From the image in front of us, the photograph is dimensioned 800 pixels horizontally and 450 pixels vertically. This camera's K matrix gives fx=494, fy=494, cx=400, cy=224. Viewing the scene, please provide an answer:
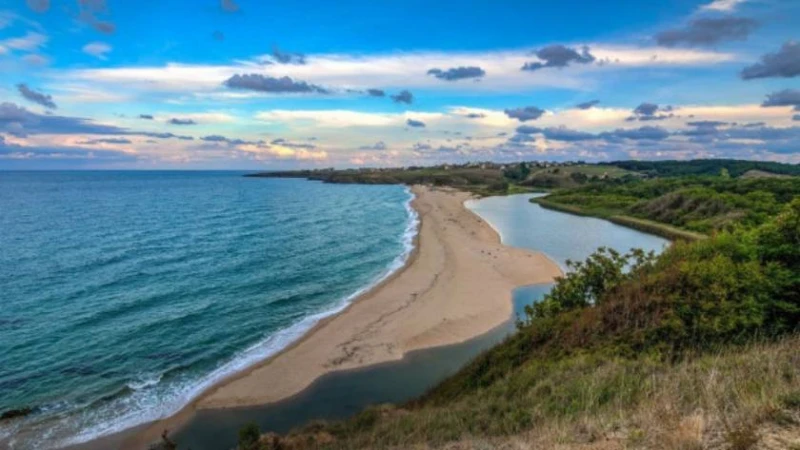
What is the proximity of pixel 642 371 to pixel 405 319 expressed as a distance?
2099cm

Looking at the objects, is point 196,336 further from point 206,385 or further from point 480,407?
point 480,407

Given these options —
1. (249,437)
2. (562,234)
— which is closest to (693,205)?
(562,234)

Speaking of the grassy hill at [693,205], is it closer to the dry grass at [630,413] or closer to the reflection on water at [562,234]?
the reflection on water at [562,234]

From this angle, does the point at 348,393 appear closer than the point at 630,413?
No

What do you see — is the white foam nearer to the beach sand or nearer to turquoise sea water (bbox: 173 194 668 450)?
the beach sand

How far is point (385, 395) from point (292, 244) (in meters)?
40.2

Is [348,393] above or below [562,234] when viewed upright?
below

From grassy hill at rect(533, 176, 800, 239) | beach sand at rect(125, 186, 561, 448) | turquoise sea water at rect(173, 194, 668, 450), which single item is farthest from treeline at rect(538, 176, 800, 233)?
turquoise sea water at rect(173, 194, 668, 450)

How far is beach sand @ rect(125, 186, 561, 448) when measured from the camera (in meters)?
23.1

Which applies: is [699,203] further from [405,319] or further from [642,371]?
[642,371]

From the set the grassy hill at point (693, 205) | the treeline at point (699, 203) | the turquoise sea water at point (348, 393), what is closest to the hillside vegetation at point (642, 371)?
the turquoise sea water at point (348, 393)

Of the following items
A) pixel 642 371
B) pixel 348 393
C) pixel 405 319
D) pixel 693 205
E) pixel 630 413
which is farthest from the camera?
pixel 693 205

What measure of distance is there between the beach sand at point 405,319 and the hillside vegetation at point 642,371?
256 inches

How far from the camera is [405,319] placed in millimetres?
32562
